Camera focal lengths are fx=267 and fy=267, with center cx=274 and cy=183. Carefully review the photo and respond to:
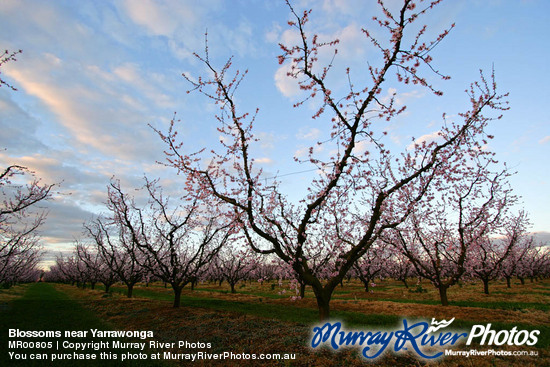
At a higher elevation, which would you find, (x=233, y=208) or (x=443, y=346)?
(x=233, y=208)

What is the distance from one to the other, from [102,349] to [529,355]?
14.0 metres

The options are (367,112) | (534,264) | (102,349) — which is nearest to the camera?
(367,112)

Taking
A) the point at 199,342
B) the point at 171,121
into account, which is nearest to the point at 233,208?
the point at 171,121

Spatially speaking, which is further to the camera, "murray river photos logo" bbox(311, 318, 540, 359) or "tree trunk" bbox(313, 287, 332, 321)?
"tree trunk" bbox(313, 287, 332, 321)

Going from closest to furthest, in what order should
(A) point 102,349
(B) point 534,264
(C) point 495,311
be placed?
(A) point 102,349 → (C) point 495,311 → (B) point 534,264

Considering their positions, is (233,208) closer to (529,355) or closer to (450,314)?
(529,355)

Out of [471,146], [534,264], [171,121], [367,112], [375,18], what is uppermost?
[375,18]

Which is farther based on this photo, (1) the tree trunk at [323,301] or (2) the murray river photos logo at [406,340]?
(1) the tree trunk at [323,301]

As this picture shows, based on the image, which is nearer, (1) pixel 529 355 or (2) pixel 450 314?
(1) pixel 529 355

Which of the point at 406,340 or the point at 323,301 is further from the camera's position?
the point at 323,301

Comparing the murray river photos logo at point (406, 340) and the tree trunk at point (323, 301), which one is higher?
the tree trunk at point (323, 301)

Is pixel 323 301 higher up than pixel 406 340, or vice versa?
pixel 323 301

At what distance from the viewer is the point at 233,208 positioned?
35.7 feet

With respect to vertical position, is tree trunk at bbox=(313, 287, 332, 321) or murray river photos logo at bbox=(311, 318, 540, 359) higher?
tree trunk at bbox=(313, 287, 332, 321)
